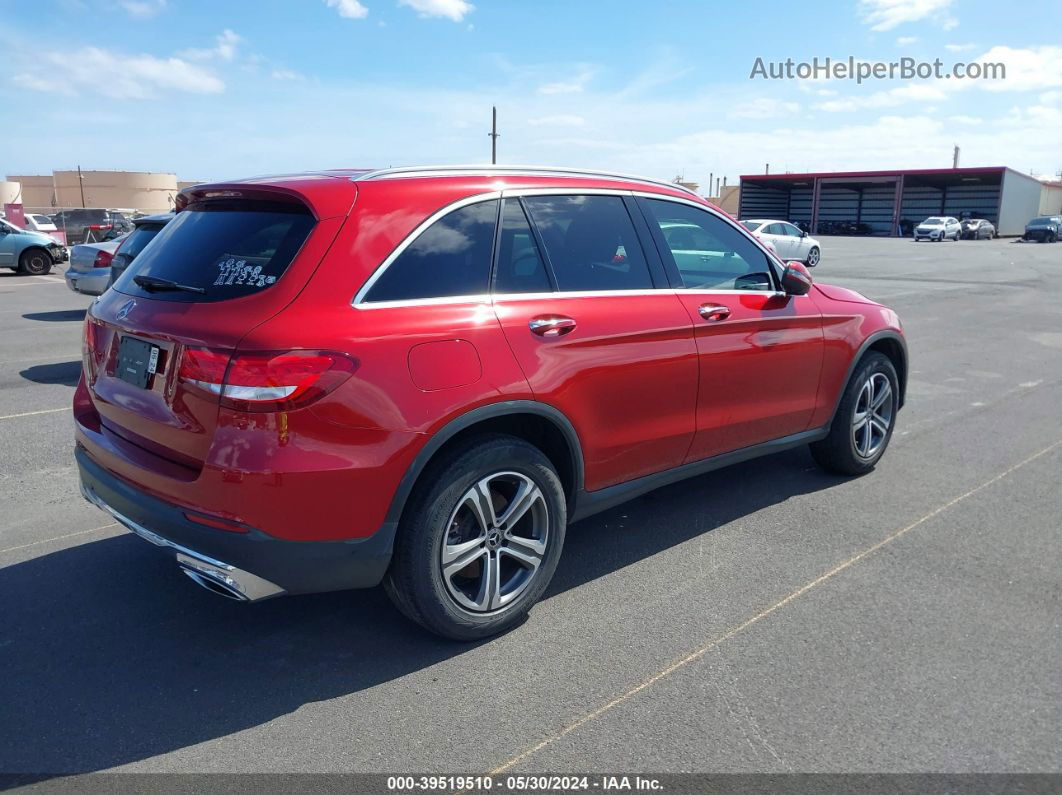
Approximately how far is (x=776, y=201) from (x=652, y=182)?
71.5 m

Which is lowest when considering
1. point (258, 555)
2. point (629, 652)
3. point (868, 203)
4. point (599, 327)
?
point (629, 652)

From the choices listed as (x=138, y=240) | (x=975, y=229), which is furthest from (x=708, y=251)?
(x=975, y=229)

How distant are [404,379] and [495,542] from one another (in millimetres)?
818

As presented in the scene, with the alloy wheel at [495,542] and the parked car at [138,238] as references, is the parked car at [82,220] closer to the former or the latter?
the parked car at [138,238]

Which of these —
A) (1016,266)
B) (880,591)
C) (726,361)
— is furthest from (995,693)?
(1016,266)

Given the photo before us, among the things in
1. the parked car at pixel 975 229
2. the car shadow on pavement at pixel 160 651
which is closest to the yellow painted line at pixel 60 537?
the car shadow on pavement at pixel 160 651

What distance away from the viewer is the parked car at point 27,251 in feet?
67.6

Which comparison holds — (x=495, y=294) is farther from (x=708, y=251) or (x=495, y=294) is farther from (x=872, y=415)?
(x=872, y=415)

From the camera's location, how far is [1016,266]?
92.7 ft

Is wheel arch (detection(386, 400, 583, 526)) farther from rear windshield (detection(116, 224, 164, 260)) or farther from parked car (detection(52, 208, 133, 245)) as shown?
parked car (detection(52, 208, 133, 245))

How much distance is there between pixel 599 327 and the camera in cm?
366

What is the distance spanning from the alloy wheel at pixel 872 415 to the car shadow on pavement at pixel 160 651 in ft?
5.15

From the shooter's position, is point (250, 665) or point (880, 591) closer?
point (250, 665)

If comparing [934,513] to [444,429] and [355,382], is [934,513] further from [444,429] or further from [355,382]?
[355,382]
